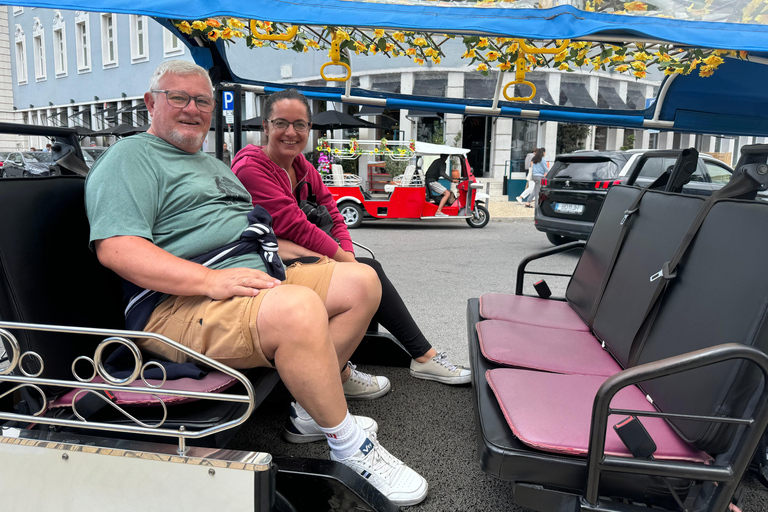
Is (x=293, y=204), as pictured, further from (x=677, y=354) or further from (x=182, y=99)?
(x=677, y=354)

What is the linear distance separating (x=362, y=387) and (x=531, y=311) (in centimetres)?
95

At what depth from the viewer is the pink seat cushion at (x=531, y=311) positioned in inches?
99.2

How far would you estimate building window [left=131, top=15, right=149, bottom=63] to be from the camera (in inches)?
867

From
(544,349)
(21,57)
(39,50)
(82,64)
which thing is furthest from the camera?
(21,57)

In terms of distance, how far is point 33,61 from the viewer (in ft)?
94.1

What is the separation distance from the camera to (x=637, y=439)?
4.35ft

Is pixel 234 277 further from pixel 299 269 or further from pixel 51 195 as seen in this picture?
pixel 51 195

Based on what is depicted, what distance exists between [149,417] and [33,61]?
34845 millimetres

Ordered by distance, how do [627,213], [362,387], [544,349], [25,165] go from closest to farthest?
[544,349], [627,213], [362,387], [25,165]

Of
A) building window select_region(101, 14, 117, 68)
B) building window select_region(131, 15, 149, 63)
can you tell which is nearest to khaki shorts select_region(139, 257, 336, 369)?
building window select_region(131, 15, 149, 63)


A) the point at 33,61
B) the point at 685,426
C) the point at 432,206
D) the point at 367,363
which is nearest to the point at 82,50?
the point at 33,61

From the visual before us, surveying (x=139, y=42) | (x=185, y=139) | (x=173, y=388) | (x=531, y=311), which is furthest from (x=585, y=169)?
(x=139, y=42)

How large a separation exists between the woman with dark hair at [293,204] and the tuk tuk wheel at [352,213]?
303 inches

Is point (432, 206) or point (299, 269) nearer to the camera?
point (299, 269)
